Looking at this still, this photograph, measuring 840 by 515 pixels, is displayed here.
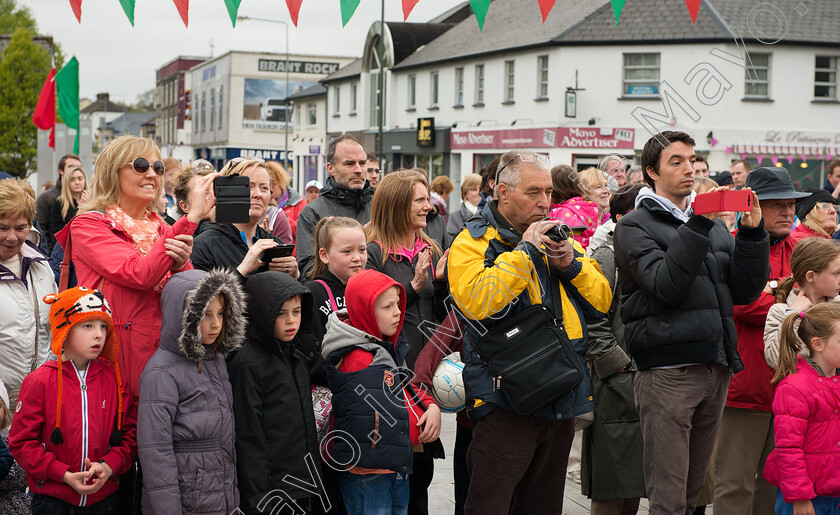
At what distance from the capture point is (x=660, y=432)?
4.07 m

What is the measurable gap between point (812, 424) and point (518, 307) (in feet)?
5.48

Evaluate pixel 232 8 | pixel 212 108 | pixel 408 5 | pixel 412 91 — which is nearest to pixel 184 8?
pixel 232 8

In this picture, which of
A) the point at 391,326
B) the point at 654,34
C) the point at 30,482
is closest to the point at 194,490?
the point at 30,482

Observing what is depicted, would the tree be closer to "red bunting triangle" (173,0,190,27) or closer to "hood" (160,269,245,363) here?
"red bunting triangle" (173,0,190,27)

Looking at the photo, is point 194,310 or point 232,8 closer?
point 194,310

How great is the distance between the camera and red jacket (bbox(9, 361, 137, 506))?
3498 millimetres

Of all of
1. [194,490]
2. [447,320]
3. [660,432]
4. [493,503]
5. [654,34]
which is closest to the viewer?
[194,490]

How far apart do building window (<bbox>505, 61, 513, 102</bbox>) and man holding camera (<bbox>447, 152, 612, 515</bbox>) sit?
96.6ft

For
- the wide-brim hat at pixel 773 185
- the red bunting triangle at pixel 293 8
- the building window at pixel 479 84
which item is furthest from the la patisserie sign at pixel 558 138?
the red bunting triangle at pixel 293 8

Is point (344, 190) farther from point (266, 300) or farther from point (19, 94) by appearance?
point (19, 94)

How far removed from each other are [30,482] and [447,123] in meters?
34.1

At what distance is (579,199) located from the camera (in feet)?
19.2

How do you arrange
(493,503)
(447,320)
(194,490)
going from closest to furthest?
(194,490) < (493,503) < (447,320)

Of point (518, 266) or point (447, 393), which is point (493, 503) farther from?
point (518, 266)
